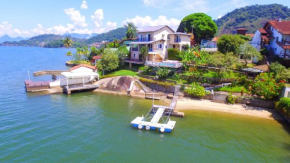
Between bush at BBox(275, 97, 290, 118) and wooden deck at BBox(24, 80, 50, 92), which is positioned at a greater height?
wooden deck at BBox(24, 80, 50, 92)

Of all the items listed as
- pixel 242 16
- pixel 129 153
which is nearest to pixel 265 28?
pixel 129 153

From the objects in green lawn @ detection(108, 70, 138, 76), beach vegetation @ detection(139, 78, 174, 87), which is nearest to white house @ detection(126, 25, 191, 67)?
green lawn @ detection(108, 70, 138, 76)

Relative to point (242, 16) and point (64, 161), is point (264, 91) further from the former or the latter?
point (242, 16)

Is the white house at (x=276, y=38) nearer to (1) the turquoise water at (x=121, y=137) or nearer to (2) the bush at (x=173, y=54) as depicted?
(1) the turquoise water at (x=121, y=137)

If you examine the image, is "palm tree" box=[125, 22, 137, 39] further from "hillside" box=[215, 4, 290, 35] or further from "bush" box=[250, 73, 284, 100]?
"hillside" box=[215, 4, 290, 35]

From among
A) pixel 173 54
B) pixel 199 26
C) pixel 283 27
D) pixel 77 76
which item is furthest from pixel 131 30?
pixel 283 27

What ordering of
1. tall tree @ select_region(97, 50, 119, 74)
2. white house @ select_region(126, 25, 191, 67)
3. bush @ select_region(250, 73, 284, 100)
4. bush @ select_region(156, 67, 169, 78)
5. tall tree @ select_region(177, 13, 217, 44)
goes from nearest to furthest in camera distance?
bush @ select_region(250, 73, 284, 100) → bush @ select_region(156, 67, 169, 78) → tall tree @ select_region(97, 50, 119, 74) → white house @ select_region(126, 25, 191, 67) → tall tree @ select_region(177, 13, 217, 44)

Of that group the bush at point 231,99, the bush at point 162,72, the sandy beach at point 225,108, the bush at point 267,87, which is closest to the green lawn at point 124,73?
the bush at point 162,72
